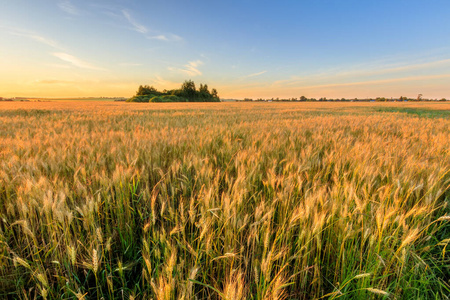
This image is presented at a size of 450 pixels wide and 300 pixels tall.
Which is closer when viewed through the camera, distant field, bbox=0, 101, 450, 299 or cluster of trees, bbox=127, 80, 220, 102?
distant field, bbox=0, 101, 450, 299

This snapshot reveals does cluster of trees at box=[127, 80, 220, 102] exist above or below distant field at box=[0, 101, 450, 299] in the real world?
above

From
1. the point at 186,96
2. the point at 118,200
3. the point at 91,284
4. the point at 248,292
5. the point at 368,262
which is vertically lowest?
the point at 91,284

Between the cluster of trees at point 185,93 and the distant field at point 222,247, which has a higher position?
the cluster of trees at point 185,93

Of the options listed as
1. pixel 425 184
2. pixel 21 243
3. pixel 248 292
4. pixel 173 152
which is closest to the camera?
pixel 248 292

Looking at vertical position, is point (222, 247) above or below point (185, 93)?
below

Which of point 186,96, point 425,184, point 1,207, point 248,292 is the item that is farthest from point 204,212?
point 186,96

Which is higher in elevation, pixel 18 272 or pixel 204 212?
pixel 204 212

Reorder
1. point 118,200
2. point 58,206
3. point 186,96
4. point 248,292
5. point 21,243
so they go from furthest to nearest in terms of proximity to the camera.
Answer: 1. point 186,96
2. point 118,200
3. point 21,243
4. point 58,206
5. point 248,292

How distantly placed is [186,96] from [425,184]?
77.9 m

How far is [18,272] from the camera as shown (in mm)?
960

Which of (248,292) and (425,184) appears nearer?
(248,292)

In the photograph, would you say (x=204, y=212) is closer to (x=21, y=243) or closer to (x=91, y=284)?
(x=91, y=284)

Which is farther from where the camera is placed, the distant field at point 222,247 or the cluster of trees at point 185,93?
the cluster of trees at point 185,93

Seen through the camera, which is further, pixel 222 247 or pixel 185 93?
pixel 185 93
